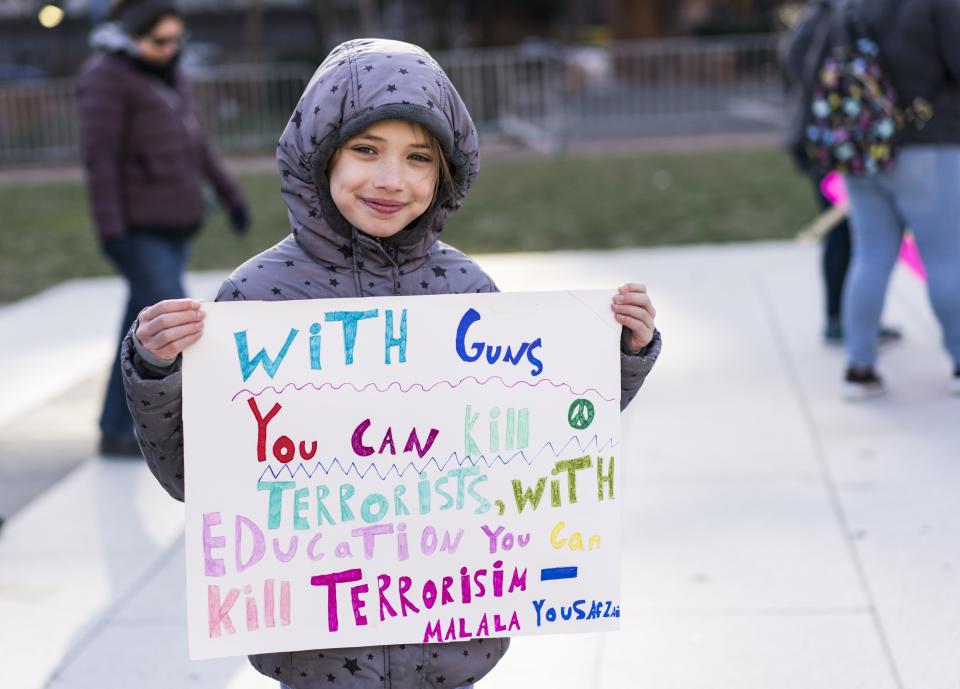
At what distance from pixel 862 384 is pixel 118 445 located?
3.03 metres

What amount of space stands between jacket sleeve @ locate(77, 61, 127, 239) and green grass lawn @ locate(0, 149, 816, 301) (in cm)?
415

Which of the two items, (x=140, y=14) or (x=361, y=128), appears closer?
(x=361, y=128)

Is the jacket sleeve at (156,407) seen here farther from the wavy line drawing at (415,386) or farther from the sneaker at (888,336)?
the sneaker at (888,336)

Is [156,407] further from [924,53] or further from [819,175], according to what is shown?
[819,175]

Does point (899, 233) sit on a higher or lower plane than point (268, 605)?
lower

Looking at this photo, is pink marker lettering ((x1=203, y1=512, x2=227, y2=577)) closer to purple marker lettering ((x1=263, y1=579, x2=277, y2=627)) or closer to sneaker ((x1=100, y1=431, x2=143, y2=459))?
purple marker lettering ((x1=263, y1=579, x2=277, y2=627))

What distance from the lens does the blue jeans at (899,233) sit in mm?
4906

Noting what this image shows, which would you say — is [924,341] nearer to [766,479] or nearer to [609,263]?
[766,479]

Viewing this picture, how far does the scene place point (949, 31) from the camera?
15.6ft

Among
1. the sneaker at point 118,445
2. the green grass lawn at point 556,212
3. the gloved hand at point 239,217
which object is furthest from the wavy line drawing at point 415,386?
the green grass lawn at point 556,212

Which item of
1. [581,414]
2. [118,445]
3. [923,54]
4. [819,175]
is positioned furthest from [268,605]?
[819,175]

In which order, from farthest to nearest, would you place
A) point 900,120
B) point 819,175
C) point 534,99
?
point 534,99, point 819,175, point 900,120

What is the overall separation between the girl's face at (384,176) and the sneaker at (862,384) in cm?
357

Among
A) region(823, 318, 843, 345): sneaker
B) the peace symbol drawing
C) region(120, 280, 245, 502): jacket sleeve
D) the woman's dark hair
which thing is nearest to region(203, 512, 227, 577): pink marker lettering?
region(120, 280, 245, 502): jacket sleeve
